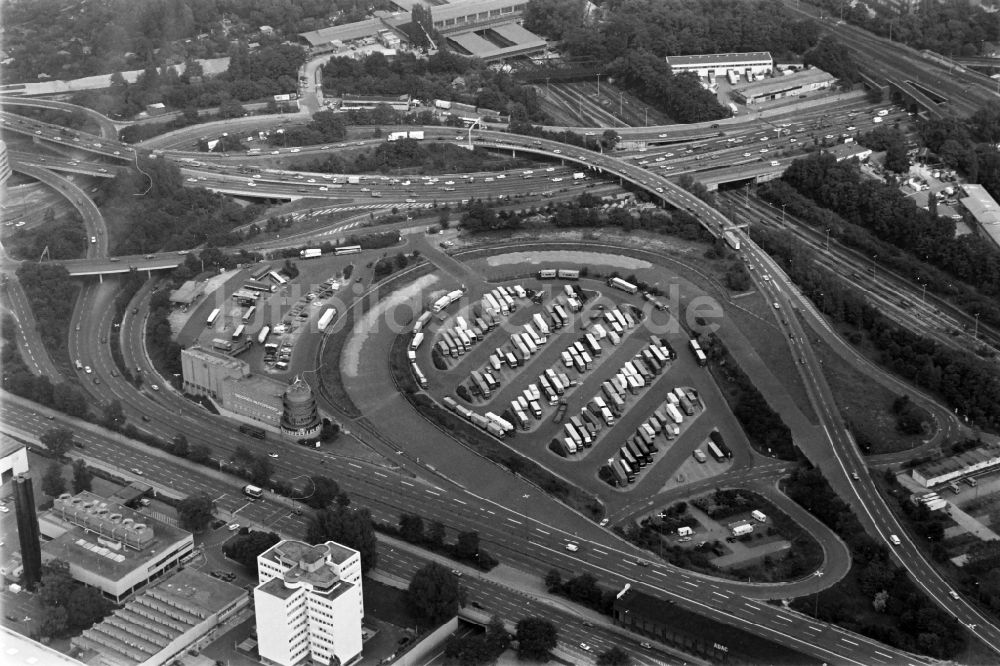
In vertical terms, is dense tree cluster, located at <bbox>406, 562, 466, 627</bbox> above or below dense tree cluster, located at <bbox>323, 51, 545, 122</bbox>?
below

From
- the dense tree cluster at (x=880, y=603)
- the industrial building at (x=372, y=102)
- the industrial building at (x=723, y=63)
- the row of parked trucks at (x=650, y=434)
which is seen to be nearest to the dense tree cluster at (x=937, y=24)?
the industrial building at (x=723, y=63)

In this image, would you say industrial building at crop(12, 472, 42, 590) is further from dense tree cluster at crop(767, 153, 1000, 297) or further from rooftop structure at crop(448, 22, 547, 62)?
rooftop structure at crop(448, 22, 547, 62)

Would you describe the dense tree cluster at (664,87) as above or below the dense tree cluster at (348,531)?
above

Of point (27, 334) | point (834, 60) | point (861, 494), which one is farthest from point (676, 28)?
point (861, 494)

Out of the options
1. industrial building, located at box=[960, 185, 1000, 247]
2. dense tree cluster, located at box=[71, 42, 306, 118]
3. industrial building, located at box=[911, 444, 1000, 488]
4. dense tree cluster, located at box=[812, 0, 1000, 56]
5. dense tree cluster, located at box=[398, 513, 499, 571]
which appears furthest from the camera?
dense tree cluster, located at box=[812, 0, 1000, 56]

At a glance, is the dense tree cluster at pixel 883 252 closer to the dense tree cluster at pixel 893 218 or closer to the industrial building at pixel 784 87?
the dense tree cluster at pixel 893 218

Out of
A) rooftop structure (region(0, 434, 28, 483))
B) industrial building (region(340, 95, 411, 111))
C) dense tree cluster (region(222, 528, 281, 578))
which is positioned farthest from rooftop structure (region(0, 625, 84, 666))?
industrial building (region(340, 95, 411, 111))

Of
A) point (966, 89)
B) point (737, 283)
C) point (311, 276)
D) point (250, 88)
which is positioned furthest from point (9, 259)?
point (966, 89)

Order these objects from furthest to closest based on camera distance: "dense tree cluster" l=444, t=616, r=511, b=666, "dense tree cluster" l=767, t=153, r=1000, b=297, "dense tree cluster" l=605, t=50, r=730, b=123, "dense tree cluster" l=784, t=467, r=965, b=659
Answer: "dense tree cluster" l=605, t=50, r=730, b=123 → "dense tree cluster" l=767, t=153, r=1000, b=297 → "dense tree cluster" l=784, t=467, r=965, b=659 → "dense tree cluster" l=444, t=616, r=511, b=666
